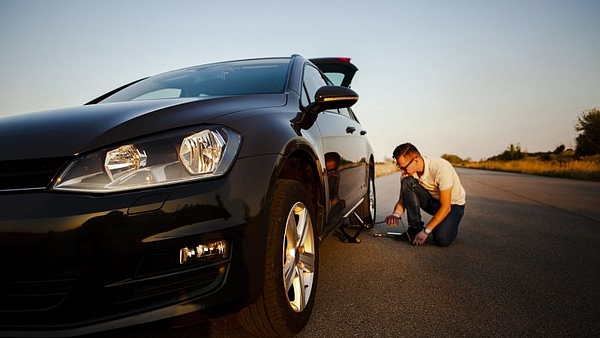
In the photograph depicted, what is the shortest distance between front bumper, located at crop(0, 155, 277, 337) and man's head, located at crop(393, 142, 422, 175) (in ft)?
10.3

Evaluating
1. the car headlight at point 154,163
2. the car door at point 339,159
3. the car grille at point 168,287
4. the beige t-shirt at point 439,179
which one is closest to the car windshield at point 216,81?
the car door at point 339,159

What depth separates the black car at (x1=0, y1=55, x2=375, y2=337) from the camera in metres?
1.35

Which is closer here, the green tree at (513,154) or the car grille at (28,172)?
the car grille at (28,172)

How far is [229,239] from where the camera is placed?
154cm

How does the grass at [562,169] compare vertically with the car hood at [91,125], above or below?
below

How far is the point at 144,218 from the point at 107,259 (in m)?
0.18

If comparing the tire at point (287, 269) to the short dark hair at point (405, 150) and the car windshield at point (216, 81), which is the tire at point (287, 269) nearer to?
the car windshield at point (216, 81)

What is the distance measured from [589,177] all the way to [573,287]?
16.0 m

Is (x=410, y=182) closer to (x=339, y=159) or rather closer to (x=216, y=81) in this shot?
(x=339, y=159)

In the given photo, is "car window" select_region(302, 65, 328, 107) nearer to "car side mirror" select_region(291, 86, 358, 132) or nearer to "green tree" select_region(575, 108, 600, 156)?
"car side mirror" select_region(291, 86, 358, 132)

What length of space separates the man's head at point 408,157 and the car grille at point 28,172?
345 cm

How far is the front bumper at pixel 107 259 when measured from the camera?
4.40 feet

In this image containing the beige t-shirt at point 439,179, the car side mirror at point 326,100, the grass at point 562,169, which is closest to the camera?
the car side mirror at point 326,100

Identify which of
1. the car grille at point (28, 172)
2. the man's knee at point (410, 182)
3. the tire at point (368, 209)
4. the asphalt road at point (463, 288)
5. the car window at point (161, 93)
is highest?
the car window at point (161, 93)
